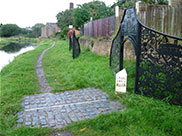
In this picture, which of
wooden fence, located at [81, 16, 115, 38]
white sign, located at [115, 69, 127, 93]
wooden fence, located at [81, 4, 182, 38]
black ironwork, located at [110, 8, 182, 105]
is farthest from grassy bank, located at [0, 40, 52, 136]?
wooden fence, located at [81, 16, 115, 38]

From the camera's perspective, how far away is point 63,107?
182 inches

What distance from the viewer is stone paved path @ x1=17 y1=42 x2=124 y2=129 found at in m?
3.92

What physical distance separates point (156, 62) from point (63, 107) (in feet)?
7.73

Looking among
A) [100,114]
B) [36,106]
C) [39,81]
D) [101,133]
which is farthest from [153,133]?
[39,81]

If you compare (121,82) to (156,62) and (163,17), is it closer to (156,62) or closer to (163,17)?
(156,62)

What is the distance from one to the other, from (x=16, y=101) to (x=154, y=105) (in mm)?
3246

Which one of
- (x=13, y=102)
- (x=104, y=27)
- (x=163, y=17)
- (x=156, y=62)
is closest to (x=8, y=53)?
(x=104, y=27)

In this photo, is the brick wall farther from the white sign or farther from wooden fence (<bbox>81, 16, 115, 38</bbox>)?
the white sign

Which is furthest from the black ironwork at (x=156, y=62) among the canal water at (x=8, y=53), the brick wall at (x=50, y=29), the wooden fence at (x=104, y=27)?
the brick wall at (x=50, y=29)

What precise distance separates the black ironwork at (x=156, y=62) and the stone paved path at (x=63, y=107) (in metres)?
0.93

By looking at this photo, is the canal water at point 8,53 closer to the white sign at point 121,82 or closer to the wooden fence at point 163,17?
the wooden fence at point 163,17

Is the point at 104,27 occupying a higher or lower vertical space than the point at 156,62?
higher

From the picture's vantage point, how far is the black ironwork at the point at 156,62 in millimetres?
4314

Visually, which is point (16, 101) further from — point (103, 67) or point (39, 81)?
point (103, 67)
